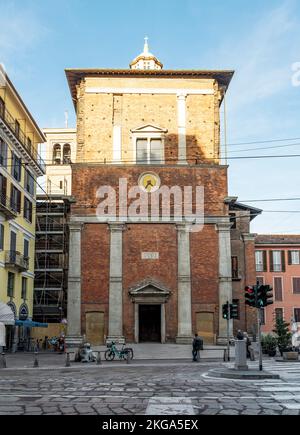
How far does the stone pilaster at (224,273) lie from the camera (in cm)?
3416

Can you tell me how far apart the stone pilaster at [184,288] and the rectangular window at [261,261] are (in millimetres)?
17332

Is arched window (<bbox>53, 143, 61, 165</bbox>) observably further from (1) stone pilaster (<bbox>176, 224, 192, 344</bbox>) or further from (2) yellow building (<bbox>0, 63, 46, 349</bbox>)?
(1) stone pilaster (<bbox>176, 224, 192, 344</bbox>)

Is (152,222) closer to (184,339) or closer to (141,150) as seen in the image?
(141,150)

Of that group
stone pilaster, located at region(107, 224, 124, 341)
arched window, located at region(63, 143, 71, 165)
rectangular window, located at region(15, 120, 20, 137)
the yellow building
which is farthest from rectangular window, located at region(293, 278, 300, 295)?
arched window, located at region(63, 143, 71, 165)

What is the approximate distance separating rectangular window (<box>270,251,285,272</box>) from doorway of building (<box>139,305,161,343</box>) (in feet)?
62.3

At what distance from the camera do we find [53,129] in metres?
67.1

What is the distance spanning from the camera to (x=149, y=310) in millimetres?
35000

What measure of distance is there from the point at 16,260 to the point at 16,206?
12.4 ft

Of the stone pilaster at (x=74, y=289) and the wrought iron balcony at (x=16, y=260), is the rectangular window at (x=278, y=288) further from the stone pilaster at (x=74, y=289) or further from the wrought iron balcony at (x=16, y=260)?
the wrought iron balcony at (x=16, y=260)

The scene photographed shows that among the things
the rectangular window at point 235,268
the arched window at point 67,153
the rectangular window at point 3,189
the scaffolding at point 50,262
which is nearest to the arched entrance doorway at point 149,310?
the rectangular window at point 235,268

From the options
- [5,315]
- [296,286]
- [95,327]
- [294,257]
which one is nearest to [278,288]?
[296,286]
